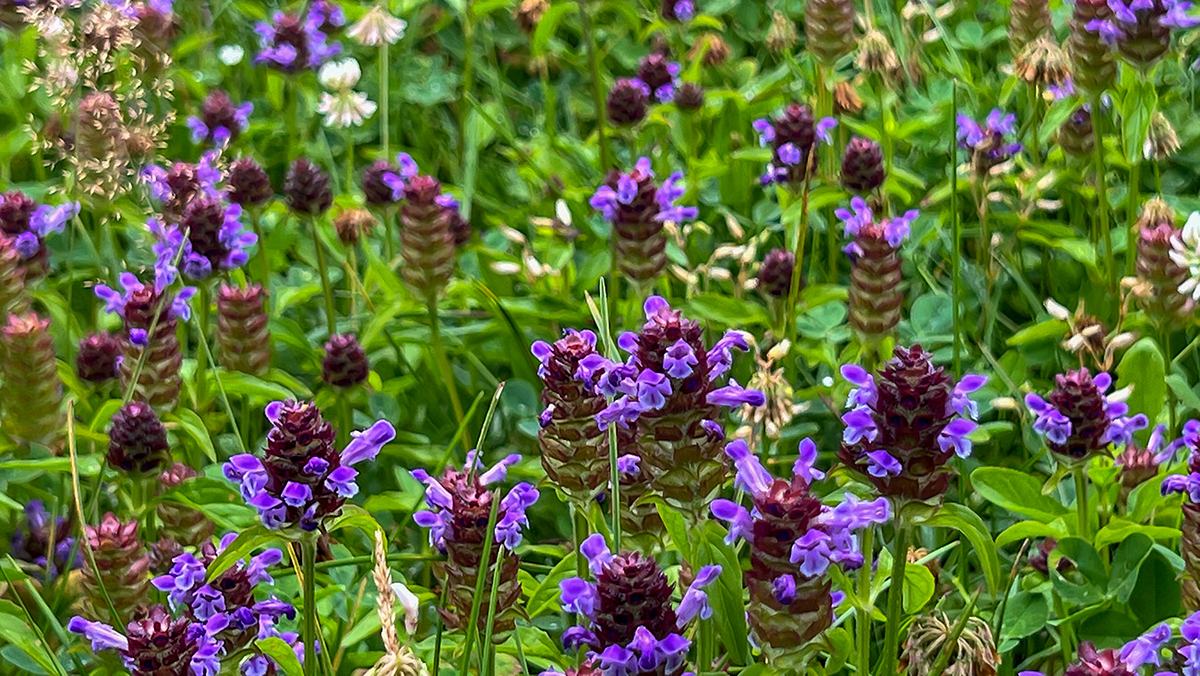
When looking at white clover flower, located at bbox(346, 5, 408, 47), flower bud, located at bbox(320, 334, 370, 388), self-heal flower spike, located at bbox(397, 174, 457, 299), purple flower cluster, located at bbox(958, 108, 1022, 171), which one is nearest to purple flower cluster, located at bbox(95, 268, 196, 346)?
flower bud, located at bbox(320, 334, 370, 388)

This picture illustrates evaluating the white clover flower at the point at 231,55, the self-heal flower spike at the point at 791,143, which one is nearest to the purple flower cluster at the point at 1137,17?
the self-heal flower spike at the point at 791,143

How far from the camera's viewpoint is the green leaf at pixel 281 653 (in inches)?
61.9

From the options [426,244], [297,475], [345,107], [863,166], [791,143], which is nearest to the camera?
[297,475]

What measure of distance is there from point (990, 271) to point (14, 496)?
1.66 meters

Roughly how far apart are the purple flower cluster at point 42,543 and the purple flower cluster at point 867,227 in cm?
125

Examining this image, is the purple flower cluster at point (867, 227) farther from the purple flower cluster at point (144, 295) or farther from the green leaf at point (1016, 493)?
the purple flower cluster at point (144, 295)

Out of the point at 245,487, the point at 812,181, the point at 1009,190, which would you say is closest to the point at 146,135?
the point at 245,487

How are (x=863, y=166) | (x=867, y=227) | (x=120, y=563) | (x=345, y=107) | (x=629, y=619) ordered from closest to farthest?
(x=629, y=619), (x=120, y=563), (x=867, y=227), (x=863, y=166), (x=345, y=107)

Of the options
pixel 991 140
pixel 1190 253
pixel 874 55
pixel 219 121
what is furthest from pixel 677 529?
pixel 219 121

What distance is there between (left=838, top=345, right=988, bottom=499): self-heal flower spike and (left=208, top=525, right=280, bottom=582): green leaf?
1.80ft

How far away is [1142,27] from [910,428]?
4.00 ft

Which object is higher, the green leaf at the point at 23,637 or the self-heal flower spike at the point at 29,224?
the green leaf at the point at 23,637

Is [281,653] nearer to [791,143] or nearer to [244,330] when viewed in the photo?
[244,330]

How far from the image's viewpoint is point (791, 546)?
1.34 m
